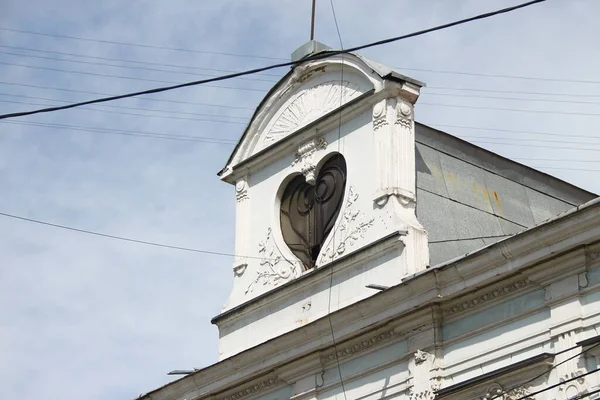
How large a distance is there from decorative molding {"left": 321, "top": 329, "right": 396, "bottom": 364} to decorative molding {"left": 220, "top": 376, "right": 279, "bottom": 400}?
1282mm

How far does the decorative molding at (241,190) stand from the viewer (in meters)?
25.4

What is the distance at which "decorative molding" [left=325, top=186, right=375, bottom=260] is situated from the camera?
2261cm

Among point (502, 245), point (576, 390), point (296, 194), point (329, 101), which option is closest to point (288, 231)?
point (296, 194)

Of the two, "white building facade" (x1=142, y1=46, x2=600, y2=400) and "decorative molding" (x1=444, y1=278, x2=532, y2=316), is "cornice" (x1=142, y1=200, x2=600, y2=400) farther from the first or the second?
"decorative molding" (x1=444, y1=278, x2=532, y2=316)

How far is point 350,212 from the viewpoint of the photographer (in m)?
23.0

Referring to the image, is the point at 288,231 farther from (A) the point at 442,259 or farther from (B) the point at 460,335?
(B) the point at 460,335

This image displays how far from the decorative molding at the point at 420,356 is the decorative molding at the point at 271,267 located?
3.72m

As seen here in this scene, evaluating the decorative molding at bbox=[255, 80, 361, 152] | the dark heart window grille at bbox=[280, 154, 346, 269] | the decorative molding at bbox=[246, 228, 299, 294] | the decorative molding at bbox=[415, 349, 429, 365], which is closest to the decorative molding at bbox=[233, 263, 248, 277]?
the decorative molding at bbox=[246, 228, 299, 294]

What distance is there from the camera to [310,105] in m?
24.5

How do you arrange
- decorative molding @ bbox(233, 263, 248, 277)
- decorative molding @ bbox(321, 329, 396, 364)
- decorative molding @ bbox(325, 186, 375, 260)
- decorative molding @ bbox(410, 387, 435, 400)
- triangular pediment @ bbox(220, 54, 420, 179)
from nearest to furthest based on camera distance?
decorative molding @ bbox(410, 387, 435, 400) → decorative molding @ bbox(321, 329, 396, 364) → decorative molding @ bbox(325, 186, 375, 260) → triangular pediment @ bbox(220, 54, 420, 179) → decorative molding @ bbox(233, 263, 248, 277)

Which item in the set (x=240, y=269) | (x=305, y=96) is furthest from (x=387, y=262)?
(x=305, y=96)

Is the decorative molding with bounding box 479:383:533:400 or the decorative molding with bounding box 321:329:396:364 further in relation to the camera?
the decorative molding with bounding box 321:329:396:364

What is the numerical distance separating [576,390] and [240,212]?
29.0ft

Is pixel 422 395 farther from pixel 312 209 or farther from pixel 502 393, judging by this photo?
pixel 312 209
